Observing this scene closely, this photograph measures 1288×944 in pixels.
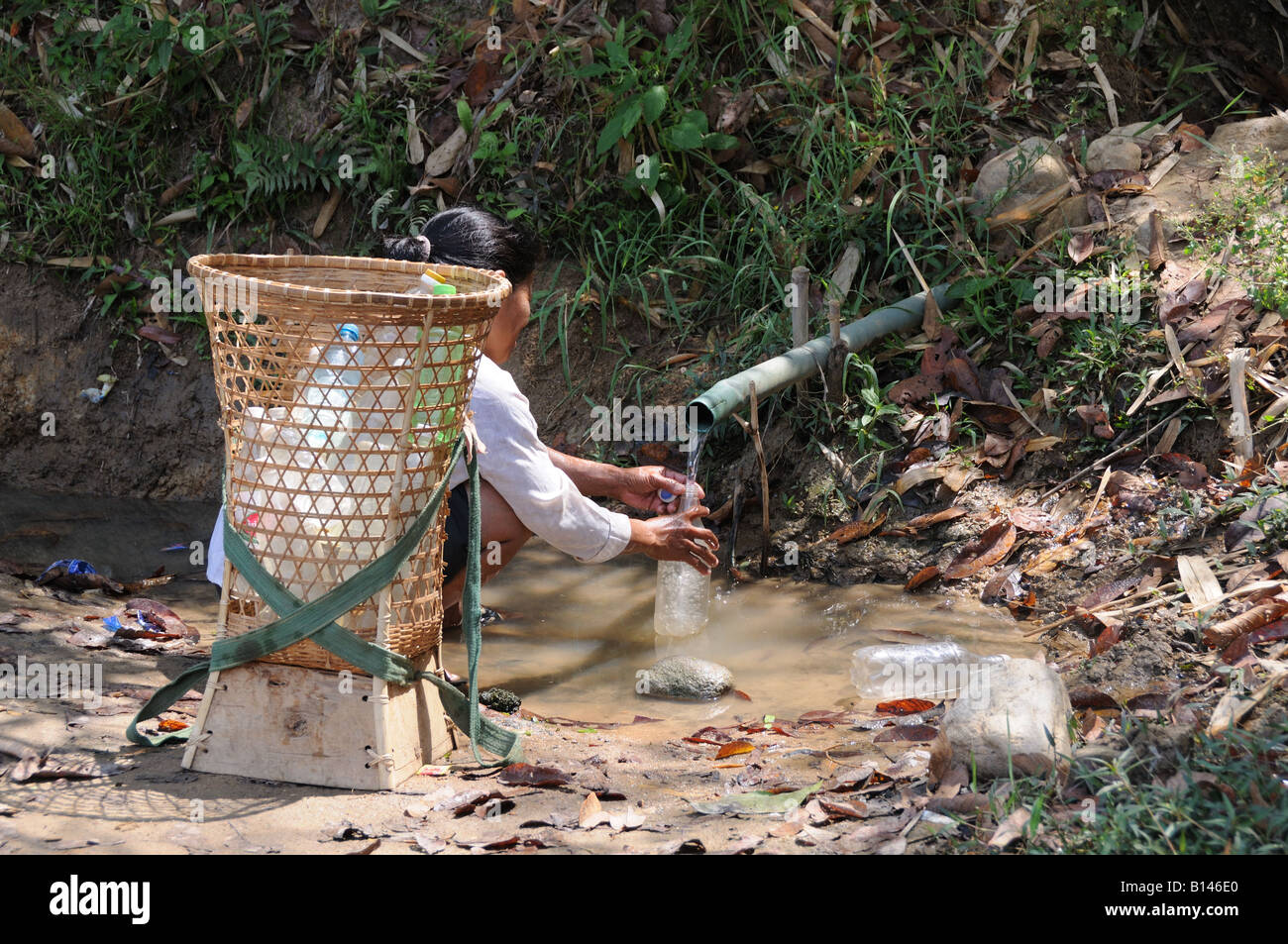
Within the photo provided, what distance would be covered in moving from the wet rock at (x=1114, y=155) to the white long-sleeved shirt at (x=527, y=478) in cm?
267

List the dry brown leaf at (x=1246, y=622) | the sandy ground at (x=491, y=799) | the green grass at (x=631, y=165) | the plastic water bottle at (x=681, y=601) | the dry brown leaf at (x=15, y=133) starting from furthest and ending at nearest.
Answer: the dry brown leaf at (x=15, y=133) → the green grass at (x=631, y=165) → the plastic water bottle at (x=681, y=601) → the dry brown leaf at (x=1246, y=622) → the sandy ground at (x=491, y=799)

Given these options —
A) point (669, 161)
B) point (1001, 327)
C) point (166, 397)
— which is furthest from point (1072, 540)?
point (166, 397)

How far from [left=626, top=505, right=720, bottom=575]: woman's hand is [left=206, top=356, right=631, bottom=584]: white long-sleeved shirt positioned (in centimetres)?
8

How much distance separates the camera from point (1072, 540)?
3.67 meters

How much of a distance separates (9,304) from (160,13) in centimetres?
155

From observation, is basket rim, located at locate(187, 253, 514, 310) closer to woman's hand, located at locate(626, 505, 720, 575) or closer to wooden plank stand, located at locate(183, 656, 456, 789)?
wooden plank stand, located at locate(183, 656, 456, 789)

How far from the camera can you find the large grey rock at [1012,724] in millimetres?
2209

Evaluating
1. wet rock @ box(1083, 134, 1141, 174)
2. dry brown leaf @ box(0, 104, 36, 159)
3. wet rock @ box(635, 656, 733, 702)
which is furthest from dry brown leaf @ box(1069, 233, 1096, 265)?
dry brown leaf @ box(0, 104, 36, 159)

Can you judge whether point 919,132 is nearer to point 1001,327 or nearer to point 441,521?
point 1001,327

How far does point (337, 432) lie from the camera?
2441 millimetres

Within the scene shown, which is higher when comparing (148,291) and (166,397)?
(148,291)

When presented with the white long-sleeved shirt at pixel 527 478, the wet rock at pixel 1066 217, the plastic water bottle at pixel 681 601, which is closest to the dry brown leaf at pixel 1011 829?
the white long-sleeved shirt at pixel 527 478

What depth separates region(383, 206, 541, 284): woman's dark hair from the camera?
319cm

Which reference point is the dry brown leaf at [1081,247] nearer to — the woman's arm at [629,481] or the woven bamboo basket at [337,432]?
the woman's arm at [629,481]
